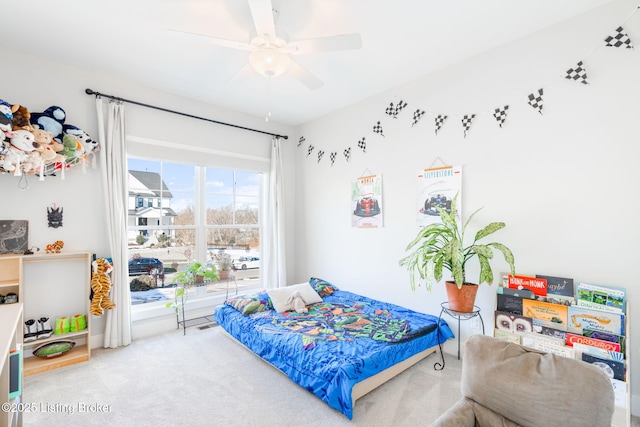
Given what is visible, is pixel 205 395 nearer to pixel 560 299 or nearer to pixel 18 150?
pixel 18 150

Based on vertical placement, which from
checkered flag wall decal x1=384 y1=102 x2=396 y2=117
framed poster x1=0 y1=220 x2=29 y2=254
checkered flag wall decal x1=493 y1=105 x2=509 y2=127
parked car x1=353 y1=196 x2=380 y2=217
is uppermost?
checkered flag wall decal x1=384 y1=102 x2=396 y2=117

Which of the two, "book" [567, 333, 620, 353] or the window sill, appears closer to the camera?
"book" [567, 333, 620, 353]

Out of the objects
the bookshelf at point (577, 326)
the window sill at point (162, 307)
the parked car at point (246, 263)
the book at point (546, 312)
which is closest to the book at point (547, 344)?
the bookshelf at point (577, 326)

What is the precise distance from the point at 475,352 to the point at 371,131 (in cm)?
275

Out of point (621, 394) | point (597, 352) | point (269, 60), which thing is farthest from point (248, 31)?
point (621, 394)

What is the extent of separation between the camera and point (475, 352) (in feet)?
4.28

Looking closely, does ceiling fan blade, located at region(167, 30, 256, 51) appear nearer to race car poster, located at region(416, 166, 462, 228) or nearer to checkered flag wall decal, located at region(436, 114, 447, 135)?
checkered flag wall decal, located at region(436, 114, 447, 135)

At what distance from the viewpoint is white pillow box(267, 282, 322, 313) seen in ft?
10.3

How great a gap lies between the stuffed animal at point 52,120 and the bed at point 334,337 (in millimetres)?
2252

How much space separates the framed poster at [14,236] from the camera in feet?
8.23

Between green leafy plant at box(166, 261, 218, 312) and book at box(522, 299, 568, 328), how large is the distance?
3.09 m

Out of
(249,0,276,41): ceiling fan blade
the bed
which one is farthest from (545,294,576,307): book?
(249,0,276,41): ceiling fan blade

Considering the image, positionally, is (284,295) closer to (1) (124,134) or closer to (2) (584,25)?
(1) (124,134)

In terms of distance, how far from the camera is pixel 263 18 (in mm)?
1722
